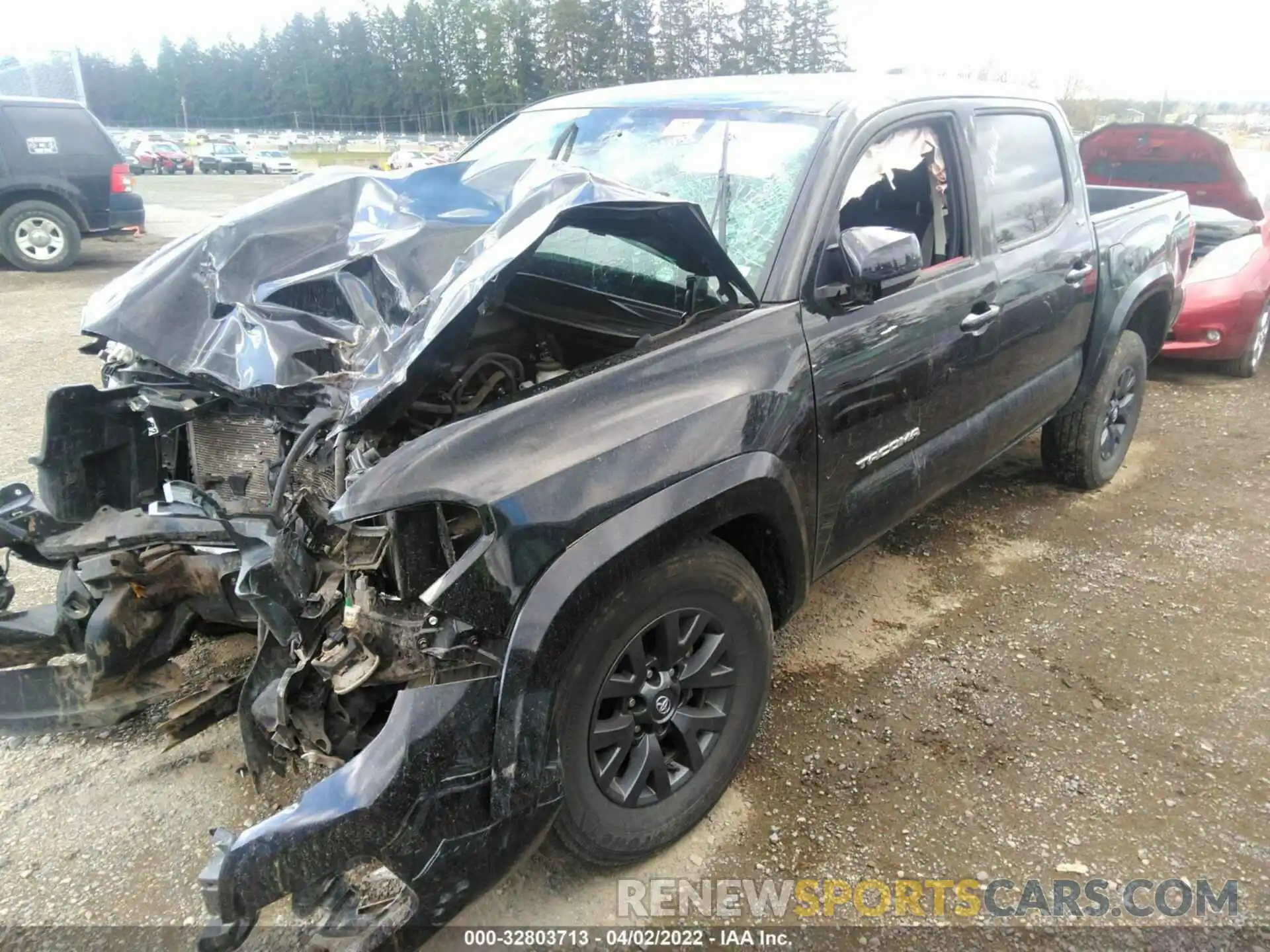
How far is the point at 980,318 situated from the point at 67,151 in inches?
452

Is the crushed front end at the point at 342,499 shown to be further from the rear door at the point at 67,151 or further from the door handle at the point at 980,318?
the rear door at the point at 67,151

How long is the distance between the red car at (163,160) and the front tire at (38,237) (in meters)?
32.1

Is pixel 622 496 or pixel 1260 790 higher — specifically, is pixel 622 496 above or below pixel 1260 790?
above

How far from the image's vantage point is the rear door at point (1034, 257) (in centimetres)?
332

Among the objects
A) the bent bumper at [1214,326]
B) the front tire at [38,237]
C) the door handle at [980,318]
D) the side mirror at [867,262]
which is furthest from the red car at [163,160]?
the side mirror at [867,262]

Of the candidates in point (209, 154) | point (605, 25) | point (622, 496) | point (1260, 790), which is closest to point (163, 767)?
point (622, 496)

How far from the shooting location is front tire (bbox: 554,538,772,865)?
77.9 inches

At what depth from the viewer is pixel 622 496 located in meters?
1.94

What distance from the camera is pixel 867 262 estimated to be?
2.41 metres

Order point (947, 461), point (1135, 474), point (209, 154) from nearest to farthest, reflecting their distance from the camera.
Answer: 1. point (947, 461)
2. point (1135, 474)
3. point (209, 154)

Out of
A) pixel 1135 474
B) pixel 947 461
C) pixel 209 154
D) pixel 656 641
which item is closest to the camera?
pixel 656 641

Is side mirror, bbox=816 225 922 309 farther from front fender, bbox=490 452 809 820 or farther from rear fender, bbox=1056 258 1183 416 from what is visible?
rear fender, bbox=1056 258 1183 416

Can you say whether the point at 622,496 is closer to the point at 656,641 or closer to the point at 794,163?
the point at 656,641

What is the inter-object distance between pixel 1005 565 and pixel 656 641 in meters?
2.41
